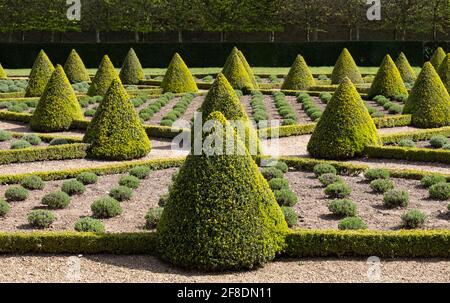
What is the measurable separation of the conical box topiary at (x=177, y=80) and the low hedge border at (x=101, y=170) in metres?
13.6

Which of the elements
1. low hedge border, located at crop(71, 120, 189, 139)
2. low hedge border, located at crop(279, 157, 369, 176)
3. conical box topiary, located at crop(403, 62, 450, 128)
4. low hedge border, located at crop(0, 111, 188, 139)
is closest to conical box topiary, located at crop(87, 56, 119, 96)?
low hedge border, located at crop(0, 111, 188, 139)

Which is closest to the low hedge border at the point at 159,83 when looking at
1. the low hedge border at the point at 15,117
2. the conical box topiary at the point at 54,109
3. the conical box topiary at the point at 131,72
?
the conical box topiary at the point at 131,72

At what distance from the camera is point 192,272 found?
26.8 feet

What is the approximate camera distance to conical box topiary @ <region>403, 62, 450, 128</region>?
63.4ft

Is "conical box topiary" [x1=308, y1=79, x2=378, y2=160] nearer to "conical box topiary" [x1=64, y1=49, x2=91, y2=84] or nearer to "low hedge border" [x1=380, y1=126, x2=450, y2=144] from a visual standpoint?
"low hedge border" [x1=380, y1=126, x2=450, y2=144]

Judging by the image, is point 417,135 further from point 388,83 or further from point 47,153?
point 47,153

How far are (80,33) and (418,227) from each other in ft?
157

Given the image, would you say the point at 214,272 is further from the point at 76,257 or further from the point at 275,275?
the point at 76,257

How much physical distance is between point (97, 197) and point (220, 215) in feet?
15.7

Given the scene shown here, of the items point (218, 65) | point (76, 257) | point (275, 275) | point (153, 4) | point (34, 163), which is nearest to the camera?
point (275, 275)

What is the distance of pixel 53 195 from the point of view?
11406mm

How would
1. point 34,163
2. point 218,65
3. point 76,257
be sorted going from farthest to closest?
point 218,65 → point 34,163 → point 76,257

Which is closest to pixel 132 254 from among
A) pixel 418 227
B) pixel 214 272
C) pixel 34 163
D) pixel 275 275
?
pixel 214 272

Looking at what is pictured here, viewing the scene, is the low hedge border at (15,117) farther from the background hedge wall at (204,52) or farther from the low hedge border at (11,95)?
the background hedge wall at (204,52)
